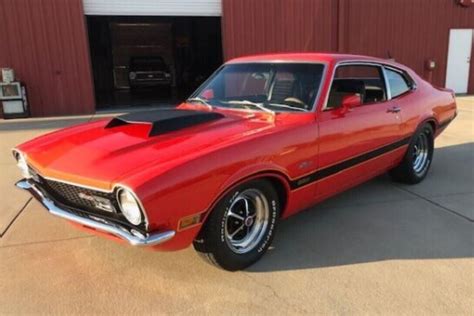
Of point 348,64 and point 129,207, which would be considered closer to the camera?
point 129,207

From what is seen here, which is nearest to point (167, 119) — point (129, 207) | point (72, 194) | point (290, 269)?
point (72, 194)

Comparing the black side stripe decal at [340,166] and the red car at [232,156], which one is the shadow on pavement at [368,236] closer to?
the red car at [232,156]

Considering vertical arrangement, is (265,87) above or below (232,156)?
above

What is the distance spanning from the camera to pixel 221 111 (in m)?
3.84

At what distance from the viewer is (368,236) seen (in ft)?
11.9

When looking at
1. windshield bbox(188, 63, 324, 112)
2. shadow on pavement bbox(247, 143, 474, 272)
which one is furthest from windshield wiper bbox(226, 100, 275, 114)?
shadow on pavement bbox(247, 143, 474, 272)

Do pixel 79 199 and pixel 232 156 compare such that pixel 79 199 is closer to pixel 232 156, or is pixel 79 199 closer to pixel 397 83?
pixel 232 156

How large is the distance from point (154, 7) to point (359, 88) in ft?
30.6

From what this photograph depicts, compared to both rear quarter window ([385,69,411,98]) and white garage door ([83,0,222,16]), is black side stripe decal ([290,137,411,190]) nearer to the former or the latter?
rear quarter window ([385,69,411,98])

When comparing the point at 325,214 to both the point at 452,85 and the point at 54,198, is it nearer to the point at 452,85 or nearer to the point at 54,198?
the point at 54,198

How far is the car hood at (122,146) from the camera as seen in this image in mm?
2619

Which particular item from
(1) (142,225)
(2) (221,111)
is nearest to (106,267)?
(1) (142,225)

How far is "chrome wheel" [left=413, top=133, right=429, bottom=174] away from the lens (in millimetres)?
5066

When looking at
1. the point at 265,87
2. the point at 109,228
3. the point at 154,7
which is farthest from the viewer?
the point at 154,7
